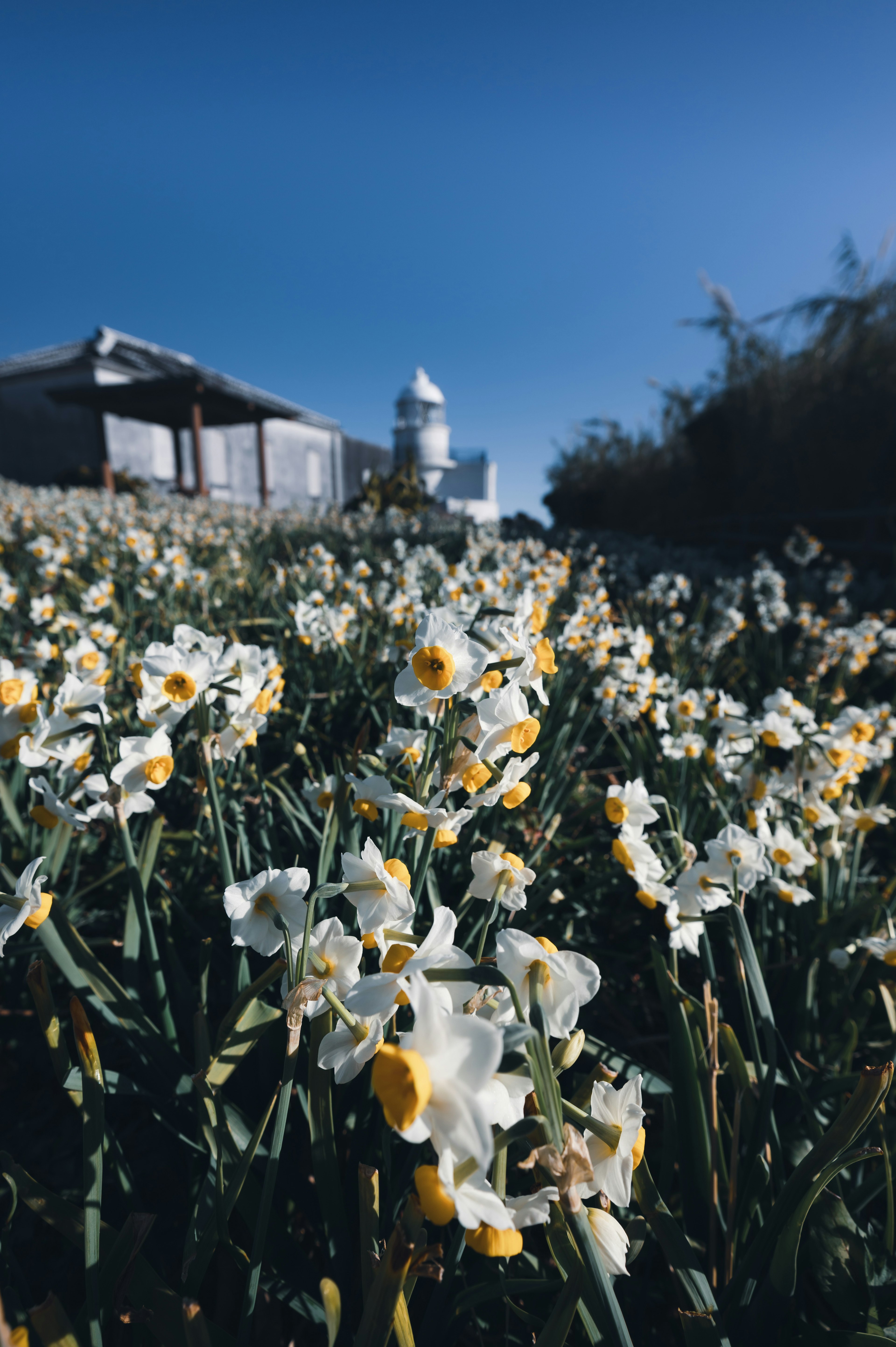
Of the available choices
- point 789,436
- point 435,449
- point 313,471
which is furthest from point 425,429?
point 789,436

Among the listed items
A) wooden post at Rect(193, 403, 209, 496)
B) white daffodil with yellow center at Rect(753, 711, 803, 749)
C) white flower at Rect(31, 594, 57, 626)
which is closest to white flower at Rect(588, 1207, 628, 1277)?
white daffodil with yellow center at Rect(753, 711, 803, 749)

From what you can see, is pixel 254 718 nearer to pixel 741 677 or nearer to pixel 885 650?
pixel 741 677

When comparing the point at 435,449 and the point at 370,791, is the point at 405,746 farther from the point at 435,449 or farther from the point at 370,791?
the point at 435,449

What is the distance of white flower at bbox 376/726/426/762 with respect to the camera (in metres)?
1.15

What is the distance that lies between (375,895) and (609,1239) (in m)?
0.38

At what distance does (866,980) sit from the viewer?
171cm

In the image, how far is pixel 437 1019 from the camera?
1.47 ft

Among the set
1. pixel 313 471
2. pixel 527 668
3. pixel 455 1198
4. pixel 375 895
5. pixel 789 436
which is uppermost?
pixel 313 471

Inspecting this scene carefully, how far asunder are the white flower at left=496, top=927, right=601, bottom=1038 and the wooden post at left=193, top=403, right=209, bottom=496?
14808mm

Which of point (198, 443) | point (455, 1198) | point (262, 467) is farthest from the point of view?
point (262, 467)

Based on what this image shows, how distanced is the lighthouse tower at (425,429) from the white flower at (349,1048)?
40.5 m

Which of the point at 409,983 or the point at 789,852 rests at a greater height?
the point at 409,983

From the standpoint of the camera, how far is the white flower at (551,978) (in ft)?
1.88

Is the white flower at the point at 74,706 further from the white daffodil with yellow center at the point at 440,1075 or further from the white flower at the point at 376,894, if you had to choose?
the white daffodil with yellow center at the point at 440,1075
